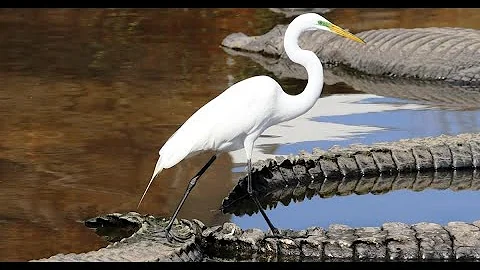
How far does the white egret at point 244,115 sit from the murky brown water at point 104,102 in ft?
1.72

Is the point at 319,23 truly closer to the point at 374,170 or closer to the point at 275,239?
the point at 275,239

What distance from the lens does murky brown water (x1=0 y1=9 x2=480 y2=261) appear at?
630 centimetres

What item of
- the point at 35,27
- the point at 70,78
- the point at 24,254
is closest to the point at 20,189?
the point at 24,254

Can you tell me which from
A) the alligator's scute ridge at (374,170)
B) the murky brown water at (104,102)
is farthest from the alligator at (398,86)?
the alligator's scute ridge at (374,170)

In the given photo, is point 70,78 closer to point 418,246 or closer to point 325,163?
point 325,163

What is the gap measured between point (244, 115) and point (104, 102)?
3.65 metres

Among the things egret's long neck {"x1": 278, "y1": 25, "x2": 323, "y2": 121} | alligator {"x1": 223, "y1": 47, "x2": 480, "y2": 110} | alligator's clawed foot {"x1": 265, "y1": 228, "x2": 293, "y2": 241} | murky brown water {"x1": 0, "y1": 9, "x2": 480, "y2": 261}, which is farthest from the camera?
alligator {"x1": 223, "y1": 47, "x2": 480, "y2": 110}

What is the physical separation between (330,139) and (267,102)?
88.0 inches

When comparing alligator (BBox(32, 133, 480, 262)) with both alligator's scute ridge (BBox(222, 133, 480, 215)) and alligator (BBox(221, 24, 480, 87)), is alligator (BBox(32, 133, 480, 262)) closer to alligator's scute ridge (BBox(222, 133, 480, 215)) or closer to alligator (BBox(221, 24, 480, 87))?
alligator's scute ridge (BBox(222, 133, 480, 215))

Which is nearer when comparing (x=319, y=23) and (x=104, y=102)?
(x=319, y=23)

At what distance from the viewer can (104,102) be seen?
30.2 ft

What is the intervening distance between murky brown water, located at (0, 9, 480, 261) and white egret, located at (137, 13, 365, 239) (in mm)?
525

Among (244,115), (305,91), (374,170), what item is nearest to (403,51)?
(374,170)

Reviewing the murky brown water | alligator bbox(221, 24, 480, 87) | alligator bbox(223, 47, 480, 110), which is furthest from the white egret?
alligator bbox(221, 24, 480, 87)
